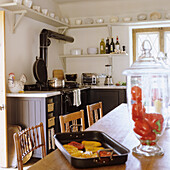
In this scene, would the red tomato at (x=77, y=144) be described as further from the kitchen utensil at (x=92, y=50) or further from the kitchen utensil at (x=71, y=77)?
the kitchen utensil at (x=92, y=50)

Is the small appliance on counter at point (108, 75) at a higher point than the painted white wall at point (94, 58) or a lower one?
lower

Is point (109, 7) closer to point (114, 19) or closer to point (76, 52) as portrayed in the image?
point (114, 19)

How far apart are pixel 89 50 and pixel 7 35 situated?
214 centimetres

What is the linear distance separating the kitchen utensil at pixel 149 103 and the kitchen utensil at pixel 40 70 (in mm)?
3079

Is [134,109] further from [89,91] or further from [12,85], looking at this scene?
[89,91]

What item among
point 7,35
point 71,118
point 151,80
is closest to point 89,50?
point 7,35

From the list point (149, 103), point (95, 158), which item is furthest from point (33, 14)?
point (95, 158)

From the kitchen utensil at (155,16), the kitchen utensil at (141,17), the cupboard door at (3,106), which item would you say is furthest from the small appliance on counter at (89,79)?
the cupboard door at (3,106)

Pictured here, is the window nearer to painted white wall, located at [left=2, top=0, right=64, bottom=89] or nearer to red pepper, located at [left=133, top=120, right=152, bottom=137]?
painted white wall, located at [left=2, top=0, right=64, bottom=89]

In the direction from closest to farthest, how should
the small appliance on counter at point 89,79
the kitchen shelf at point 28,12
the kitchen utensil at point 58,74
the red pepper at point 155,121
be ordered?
the red pepper at point 155,121, the kitchen shelf at point 28,12, the kitchen utensil at point 58,74, the small appliance on counter at point 89,79

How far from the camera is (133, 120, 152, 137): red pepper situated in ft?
4.06

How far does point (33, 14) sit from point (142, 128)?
11.5ft

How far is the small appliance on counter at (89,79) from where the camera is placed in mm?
5516

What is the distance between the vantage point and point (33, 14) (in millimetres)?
4273
